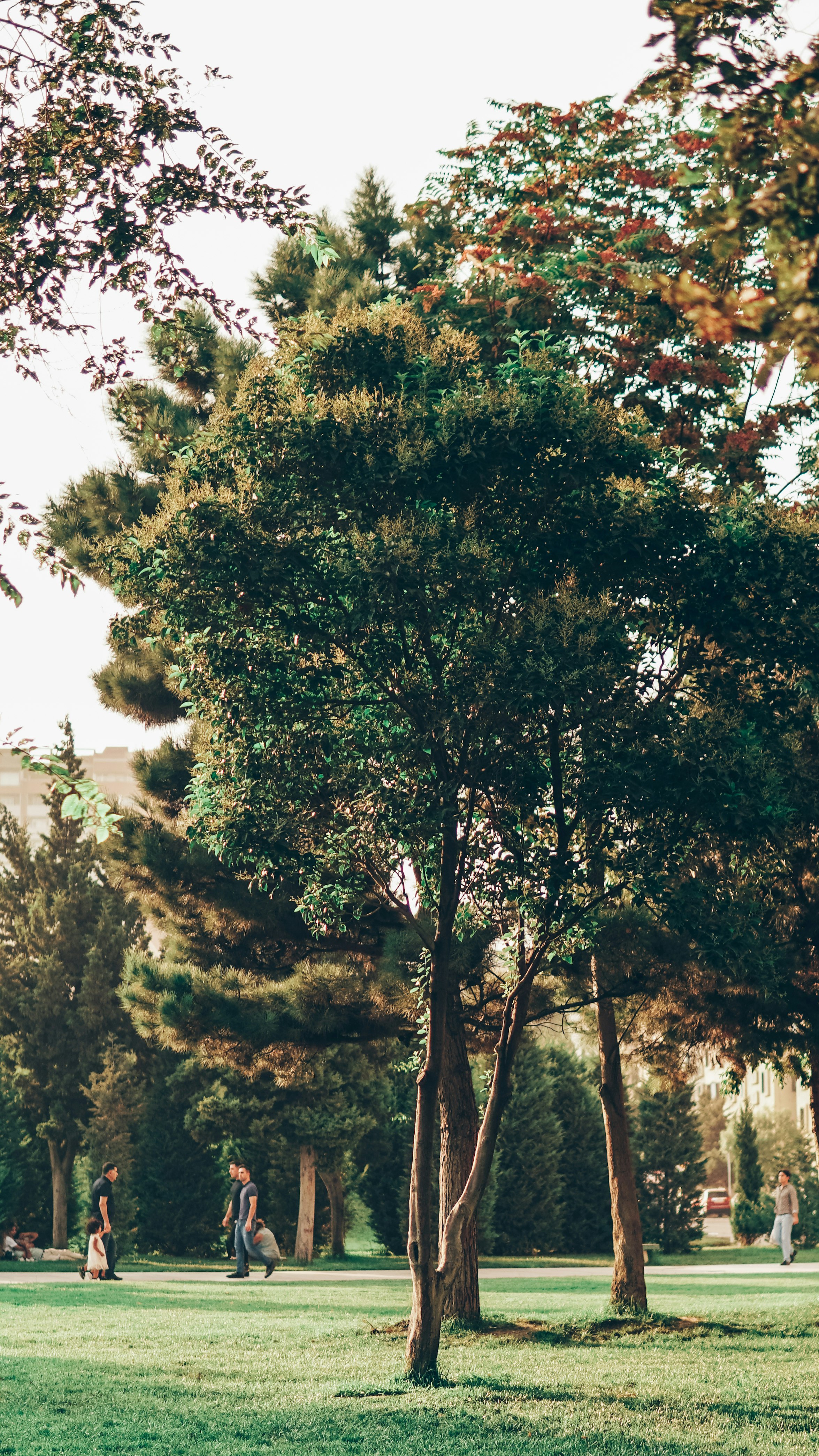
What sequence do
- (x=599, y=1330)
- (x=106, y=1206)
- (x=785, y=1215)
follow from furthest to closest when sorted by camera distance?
(x=785, y=1215) < (x=106, y=1206) < (x=599, y=1330)

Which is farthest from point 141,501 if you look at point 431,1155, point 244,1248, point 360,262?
point 244,1248

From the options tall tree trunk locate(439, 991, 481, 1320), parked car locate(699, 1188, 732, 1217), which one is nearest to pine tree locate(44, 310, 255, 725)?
tall tree trunk locate(439, 991, 481, 1320)

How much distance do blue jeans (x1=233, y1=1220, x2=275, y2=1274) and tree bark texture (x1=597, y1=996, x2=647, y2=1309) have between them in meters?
7.31

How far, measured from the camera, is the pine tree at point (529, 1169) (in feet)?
95.0

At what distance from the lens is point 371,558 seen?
862 cm

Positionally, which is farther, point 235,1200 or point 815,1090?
point 235,1200

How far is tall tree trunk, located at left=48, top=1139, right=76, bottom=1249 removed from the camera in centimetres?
2869

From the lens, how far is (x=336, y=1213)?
2911 centimetres

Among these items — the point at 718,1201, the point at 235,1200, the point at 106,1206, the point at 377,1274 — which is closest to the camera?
the point at 106,1206

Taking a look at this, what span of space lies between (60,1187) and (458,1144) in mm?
18302

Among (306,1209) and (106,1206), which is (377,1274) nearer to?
(306,1209)

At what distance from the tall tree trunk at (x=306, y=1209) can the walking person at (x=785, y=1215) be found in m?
9.00

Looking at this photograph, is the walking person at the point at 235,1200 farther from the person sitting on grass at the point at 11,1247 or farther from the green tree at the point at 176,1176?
the green tree at the point at 176,1176

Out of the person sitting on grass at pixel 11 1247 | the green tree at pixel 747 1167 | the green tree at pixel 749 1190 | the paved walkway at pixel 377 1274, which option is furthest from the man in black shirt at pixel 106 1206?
the green tree at pixel 747 1167
